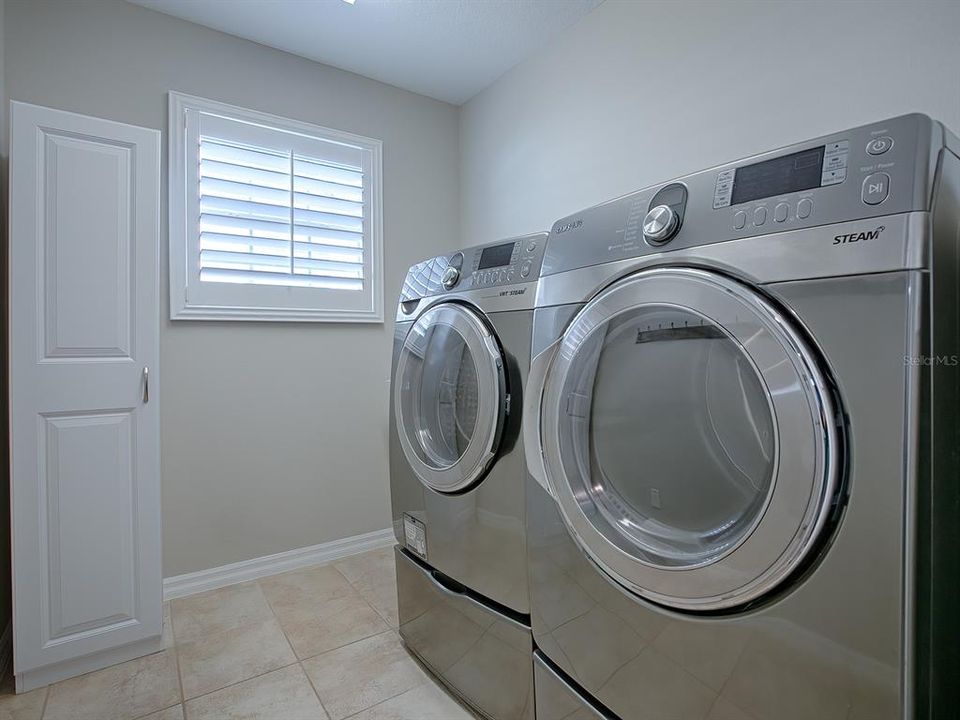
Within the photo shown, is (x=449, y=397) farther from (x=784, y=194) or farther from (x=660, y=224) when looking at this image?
(x=784, y=194)

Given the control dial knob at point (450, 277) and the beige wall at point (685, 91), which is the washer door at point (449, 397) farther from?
→ the beige wall at point (685, 91)

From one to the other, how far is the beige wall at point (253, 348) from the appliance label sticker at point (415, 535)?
3.58ft

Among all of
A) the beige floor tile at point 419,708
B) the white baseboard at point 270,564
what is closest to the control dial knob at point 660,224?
the beige floor tile at point 419,708

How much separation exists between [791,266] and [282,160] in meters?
2.39

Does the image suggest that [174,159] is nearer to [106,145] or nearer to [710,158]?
[106,145]

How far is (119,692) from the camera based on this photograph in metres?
1.54

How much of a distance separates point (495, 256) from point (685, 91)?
43.6 inches

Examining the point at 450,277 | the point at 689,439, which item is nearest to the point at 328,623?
the point at 450,277

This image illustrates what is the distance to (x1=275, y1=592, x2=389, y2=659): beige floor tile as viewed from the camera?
70.9 inches

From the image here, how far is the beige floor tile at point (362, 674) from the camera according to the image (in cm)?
150

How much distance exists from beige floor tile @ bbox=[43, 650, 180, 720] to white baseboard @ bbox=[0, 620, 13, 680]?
0.21 m

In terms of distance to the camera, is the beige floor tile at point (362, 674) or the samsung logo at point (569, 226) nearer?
the samsung logo at point (569, 226)

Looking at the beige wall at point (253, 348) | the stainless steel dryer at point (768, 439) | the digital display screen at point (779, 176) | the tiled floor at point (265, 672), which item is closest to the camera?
the stainless steel dryer at point (768, 439)

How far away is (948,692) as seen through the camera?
704 millimetres
